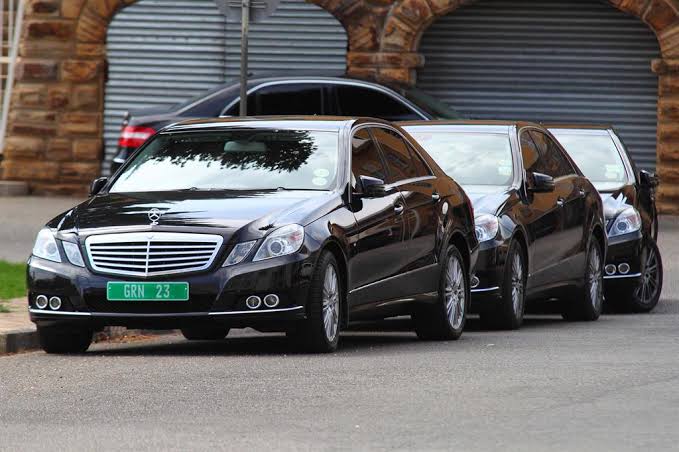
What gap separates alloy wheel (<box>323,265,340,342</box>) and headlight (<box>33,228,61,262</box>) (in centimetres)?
153

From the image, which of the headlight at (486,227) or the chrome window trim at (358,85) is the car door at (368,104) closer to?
the chrome window trim at (358,85)

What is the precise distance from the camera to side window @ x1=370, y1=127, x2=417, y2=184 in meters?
12.4

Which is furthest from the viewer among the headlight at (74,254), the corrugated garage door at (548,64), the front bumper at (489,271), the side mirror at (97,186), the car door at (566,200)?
the corrugated garage door at (548,64)

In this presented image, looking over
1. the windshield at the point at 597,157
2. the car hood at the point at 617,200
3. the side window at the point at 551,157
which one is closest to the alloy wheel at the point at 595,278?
the side window at the point at 551,157

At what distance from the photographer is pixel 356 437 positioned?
7562mm

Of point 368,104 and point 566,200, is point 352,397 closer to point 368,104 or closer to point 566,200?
point 566,200

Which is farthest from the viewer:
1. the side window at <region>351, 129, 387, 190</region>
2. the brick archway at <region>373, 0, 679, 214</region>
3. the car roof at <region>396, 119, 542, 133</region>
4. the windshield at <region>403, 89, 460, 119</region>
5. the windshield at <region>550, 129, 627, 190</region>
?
the brick archway at <region>373, 0, 679, 214</region>

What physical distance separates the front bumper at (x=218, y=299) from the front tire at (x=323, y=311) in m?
0.07

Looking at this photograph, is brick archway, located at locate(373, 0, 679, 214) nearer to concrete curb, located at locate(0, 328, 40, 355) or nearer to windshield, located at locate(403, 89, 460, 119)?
windshield, located at locate(403, 89, 460, 119)

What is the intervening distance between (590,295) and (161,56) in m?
13.5

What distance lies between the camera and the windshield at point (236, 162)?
11688 millimetres

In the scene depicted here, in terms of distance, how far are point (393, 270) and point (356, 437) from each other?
445 centimetres

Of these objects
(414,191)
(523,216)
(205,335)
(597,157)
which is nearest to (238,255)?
(414,191)

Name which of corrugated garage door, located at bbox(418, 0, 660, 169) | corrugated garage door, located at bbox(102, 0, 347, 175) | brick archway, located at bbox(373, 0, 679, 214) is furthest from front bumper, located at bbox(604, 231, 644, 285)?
corrugated garage door, located at bbox(102, 0, 347, 175)
